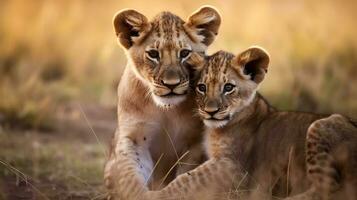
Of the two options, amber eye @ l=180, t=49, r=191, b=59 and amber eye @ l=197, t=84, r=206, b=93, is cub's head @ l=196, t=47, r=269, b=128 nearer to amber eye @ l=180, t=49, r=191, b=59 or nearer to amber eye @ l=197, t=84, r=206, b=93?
amber eye @ l=197, t=84, r=206, b=93

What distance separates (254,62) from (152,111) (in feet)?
2.95

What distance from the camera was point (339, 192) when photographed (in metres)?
7.38

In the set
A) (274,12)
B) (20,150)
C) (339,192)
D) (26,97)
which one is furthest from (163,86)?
(274,12)

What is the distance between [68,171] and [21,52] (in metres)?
5.41

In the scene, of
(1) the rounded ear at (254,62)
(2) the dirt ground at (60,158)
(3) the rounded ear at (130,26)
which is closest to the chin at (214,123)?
(1) the rounded ear at (254,62)

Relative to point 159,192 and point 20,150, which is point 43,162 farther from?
point 159,192

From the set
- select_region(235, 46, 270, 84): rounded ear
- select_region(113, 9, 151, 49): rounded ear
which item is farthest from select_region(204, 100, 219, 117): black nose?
select_region(113, 9, 151, 49): rounded ear

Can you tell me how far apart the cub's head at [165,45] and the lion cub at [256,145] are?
18 centimetres

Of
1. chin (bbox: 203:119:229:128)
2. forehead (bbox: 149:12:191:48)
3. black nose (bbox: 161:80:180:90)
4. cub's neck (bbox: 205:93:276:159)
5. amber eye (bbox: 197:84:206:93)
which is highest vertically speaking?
forehead (bbox: 149:12:191:48)

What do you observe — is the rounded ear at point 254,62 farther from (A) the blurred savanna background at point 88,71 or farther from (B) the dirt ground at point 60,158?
(A) the blurred savanna background at point 88,71

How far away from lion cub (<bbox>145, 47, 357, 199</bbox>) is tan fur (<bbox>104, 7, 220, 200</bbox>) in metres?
0.28

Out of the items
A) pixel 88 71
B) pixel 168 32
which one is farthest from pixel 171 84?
pixel 88 71

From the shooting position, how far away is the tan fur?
8.36 m

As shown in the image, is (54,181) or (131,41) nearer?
(131,41)
